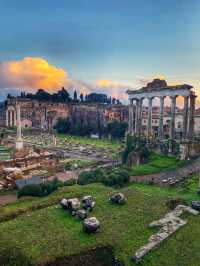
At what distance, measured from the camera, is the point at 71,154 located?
57250 mm

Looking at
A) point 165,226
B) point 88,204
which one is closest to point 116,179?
point 88,204

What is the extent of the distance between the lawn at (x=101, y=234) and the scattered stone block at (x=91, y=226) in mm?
248

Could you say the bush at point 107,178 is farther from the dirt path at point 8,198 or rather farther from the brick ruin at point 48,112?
the brick ruin at point 48,112

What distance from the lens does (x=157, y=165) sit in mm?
38812

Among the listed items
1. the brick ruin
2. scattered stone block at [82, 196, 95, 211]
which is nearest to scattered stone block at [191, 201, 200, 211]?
scattered stone block at [82, 196, 95, 211]

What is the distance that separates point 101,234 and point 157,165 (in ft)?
79.8

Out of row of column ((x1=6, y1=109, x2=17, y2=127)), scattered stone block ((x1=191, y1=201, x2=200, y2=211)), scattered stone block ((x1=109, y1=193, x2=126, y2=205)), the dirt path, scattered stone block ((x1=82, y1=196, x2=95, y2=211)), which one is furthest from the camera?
row of column ((x1=6, y1=109, x2=17, y2=127))

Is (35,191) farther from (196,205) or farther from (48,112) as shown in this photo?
(48,112)

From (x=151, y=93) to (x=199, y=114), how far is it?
2177 centimetres

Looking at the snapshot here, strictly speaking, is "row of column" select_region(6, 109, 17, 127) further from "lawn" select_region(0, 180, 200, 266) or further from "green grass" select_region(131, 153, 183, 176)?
"lawn" select_region(0, 180, 200, 266)

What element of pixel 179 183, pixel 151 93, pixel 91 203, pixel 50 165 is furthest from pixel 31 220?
pixel 151 93

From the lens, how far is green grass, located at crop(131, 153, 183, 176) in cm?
3612

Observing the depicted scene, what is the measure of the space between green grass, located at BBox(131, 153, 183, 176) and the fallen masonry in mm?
16831

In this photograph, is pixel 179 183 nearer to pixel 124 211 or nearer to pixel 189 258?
pixel 124 211
